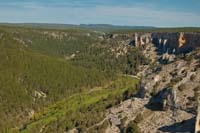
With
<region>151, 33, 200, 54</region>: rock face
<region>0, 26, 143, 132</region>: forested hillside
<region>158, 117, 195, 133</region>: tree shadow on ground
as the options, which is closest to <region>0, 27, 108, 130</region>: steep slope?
<region>0, 26, 143, 132</region>: forested hillside

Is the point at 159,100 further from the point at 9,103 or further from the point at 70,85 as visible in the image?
the point at 70,85

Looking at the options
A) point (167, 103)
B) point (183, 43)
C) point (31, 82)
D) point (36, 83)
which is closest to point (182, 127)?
point (167, 103)

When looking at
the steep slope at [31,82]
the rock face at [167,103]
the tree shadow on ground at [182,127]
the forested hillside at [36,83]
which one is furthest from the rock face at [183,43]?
the tree shadow on ground at [182,127]

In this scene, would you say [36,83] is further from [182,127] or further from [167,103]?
[182,127]

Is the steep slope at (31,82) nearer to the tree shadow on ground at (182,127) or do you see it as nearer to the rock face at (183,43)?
the rock face at (183,43)

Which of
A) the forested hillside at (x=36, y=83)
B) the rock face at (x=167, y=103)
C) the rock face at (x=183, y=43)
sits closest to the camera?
the rock face at (x=167, y=103)

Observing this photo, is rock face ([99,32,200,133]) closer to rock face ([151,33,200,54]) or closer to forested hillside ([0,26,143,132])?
forested hillside ([0,26,143,132])

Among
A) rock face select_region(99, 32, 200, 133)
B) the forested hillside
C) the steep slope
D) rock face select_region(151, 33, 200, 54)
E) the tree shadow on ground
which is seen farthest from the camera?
rock face select_region(151, 33, 200, 54)

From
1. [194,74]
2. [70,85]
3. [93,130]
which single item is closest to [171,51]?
[70,85]

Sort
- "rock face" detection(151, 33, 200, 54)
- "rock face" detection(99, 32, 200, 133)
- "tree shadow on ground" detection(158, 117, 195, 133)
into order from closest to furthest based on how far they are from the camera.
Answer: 1. "tree shadow on ground" detection(158, 117, 195, 133)
2. "rock face" detection(99, 32, 200, 133)
3. "rock face" detection(151, 33, 200, 54)
